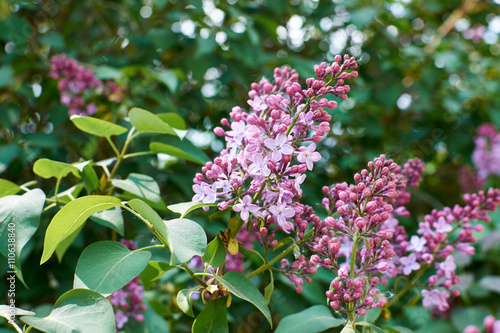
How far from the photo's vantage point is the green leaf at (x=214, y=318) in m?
0.74

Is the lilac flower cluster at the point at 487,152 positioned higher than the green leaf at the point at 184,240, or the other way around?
the green leaf at the point at 184,240

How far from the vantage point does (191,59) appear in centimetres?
210

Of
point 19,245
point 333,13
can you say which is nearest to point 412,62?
point 333,13

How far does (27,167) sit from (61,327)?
4.63ft

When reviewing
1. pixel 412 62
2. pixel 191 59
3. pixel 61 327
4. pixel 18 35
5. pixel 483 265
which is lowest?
pixel 483 265

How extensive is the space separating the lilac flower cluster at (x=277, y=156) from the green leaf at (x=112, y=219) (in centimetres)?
23

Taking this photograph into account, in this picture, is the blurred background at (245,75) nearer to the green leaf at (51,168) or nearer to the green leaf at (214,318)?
the green leaf at (51,168)

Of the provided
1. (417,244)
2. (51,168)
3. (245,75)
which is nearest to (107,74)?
(245,75)

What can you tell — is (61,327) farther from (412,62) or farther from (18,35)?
(412,62)


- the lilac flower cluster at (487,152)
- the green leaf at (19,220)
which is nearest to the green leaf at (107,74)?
the green leaf at (19,220)

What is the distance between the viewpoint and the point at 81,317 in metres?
0.67

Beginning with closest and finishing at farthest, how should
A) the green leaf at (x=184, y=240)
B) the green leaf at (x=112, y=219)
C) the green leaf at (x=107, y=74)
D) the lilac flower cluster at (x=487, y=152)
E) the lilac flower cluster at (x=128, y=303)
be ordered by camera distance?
the green leaf at (x=184, y=240) < the green leaf at (x=112, y=219) < the lilac flower cluster at (x=128, y=303) < the green leaf at (x=107, y=74) < the lilac flower cluster at (x=487, y=152)

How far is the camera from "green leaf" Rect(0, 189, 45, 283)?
0.76 meters

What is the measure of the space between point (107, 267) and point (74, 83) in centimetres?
130
